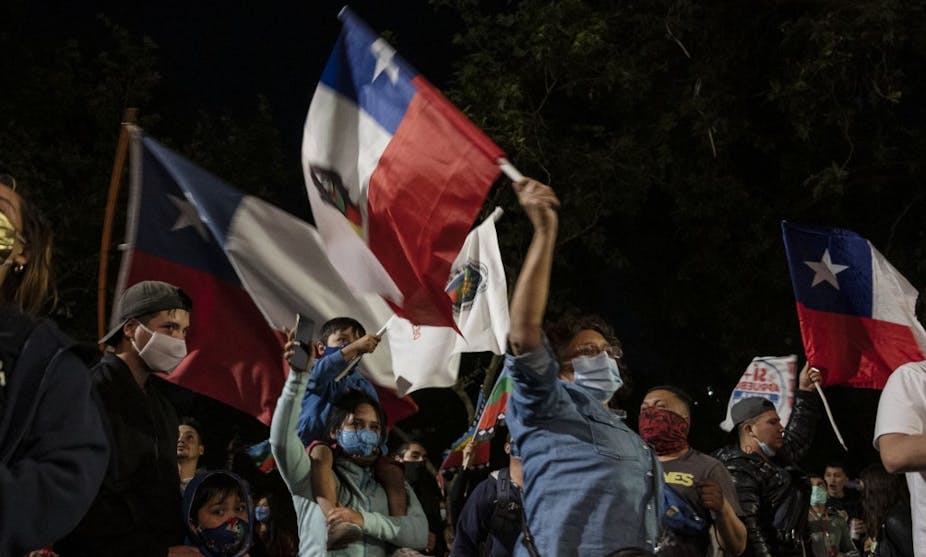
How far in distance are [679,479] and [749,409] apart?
2.02m

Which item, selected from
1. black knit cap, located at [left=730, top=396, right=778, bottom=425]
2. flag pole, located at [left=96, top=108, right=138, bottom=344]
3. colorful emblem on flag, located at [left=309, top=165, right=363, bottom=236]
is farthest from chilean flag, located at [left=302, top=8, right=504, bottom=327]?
black knit cap, located at [left=730, top=396, right=778, bottom=425]

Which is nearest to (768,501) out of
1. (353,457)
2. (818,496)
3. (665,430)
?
(665,430)

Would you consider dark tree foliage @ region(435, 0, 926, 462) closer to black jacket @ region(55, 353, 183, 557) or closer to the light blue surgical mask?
the light blue surgical mask

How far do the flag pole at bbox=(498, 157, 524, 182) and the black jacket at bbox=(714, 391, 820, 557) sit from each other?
128 inches

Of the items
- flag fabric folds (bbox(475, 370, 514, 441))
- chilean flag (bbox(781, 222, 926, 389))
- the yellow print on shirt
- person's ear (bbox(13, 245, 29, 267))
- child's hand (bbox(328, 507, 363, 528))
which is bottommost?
chilean flag (bbox(781, 222, 926, 389))

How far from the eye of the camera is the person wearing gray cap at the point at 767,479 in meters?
7.59

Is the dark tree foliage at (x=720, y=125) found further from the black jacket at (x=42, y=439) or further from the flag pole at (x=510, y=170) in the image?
the black jacket at (x=42, y=439)

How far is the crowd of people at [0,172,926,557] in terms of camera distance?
2725 millimetres

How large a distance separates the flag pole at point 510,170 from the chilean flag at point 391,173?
0.43 feet

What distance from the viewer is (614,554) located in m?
3.78

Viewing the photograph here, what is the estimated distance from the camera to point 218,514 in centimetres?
495

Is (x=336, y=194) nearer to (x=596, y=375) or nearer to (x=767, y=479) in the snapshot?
(x=596, y=375)

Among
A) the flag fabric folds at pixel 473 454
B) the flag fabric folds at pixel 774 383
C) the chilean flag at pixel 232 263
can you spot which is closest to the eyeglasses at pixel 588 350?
the chilean flag at pixel 232 263

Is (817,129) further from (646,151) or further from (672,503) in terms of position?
(672,503)
